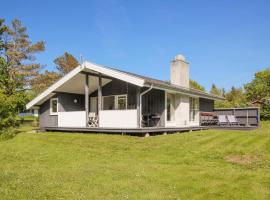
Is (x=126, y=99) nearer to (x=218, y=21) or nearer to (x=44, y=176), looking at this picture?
(x=218, y=21)

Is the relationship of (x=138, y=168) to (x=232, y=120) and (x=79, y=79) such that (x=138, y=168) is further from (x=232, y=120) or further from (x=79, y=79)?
(x=232, y=120)

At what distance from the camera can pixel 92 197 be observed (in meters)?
5.64

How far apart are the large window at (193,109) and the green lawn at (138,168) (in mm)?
7857

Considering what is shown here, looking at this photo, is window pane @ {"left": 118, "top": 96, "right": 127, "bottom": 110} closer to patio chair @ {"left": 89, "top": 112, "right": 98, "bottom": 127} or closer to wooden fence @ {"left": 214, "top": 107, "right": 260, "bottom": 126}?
patio chair @ {"left": 89, "top": 112, "right": 98, "bottom": 127}

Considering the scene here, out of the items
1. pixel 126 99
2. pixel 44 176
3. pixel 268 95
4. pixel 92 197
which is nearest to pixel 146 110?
pixel 126 99

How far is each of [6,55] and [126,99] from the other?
2464cm

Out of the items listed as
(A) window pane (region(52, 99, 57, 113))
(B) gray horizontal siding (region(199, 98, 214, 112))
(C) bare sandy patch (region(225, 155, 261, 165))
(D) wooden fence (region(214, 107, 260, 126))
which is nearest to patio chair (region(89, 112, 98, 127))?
(A) window pane (region(52, 99, 57, 113))

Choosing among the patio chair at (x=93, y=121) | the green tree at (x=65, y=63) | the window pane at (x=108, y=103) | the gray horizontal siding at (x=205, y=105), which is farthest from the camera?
the green tree at (x=65, y=63)

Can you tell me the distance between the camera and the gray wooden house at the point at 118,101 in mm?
15039

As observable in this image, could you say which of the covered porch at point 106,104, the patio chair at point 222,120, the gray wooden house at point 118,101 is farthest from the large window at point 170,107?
the patio chair at point 222,120

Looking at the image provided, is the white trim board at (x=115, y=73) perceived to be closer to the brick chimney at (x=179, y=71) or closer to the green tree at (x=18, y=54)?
the brick chimney at (x=179, y=71)

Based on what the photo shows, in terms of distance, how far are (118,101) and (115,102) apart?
263 mm

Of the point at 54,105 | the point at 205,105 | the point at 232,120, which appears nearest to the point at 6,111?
the point at 54,105

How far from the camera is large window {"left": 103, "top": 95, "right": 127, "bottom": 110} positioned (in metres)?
18.3
